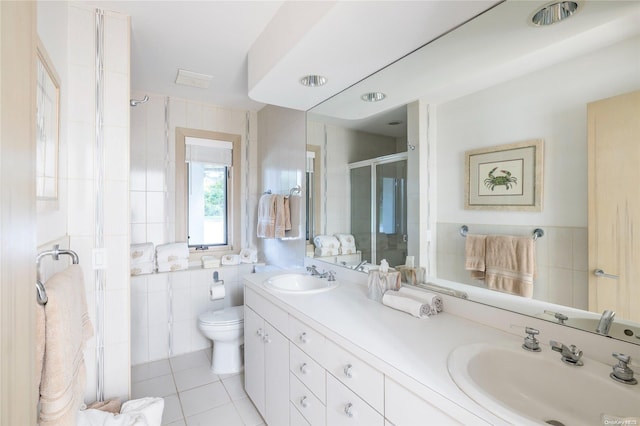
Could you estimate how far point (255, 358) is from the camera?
1.88 meters

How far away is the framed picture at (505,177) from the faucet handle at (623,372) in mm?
485

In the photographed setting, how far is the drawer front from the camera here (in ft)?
4.43

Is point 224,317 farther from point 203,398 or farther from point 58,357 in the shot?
point 58,357

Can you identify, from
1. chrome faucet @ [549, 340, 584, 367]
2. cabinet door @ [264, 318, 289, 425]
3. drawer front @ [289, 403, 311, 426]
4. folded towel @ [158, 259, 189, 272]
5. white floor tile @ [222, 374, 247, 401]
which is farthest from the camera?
folded towel @ [158, 259, 189, 272]

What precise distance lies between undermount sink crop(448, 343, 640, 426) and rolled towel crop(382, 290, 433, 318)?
0.29 metres

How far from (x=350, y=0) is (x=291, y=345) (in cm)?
149

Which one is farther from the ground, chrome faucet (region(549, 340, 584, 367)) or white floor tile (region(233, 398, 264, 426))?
chrome faucet (region(549, 340, 584, 367))

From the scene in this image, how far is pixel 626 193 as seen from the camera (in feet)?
2.81

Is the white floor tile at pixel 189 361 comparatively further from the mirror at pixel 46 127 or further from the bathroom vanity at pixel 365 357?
the mirror at pixel 46 127

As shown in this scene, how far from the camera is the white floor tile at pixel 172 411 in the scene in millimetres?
1875

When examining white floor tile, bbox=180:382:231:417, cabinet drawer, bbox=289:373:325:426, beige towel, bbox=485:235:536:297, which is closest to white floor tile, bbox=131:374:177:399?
white floor tile, bbox=180:382:231:417

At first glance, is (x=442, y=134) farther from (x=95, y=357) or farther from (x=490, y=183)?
(x=95, y=357)

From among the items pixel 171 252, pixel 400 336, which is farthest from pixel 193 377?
pixel 400 336

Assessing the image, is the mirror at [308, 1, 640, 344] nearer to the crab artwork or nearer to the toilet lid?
the crab artwork
